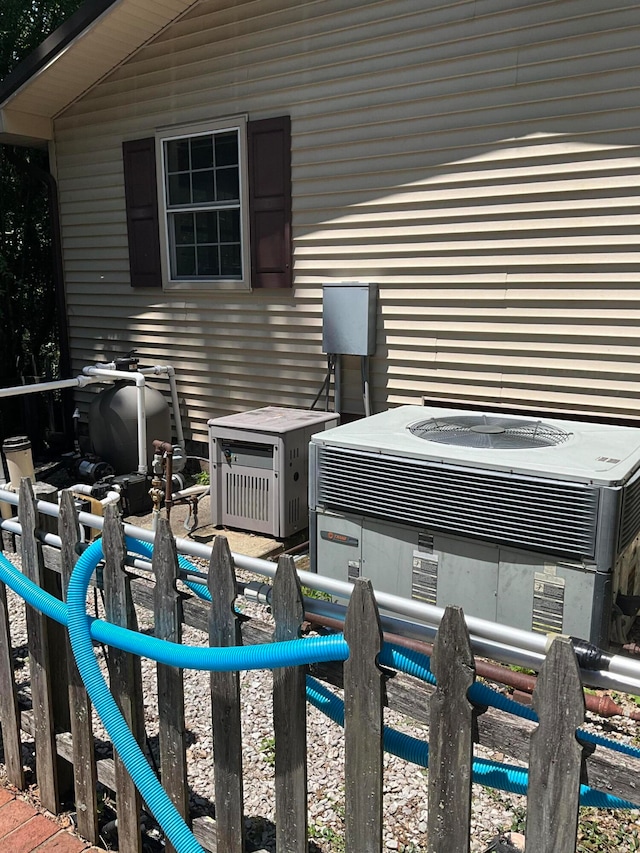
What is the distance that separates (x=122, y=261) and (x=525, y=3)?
4672mm

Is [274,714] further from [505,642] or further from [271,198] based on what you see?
[271,198]

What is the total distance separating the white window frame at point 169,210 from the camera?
253 inches

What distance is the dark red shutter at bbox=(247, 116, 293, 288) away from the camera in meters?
6.14

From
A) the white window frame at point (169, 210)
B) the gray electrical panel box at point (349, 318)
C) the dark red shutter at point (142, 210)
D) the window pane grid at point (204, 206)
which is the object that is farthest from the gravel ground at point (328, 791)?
Result: the dark red shutter at point (142, 210)

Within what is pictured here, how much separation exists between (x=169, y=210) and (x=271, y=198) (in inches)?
53.5

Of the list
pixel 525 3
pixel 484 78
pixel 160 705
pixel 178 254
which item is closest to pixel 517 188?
pixel 484 78

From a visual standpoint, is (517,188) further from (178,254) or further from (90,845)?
(90,845)

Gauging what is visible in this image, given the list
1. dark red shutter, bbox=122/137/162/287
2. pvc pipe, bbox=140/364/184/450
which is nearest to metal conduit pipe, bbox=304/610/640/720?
pvc pipe, bbox=140/364/184/450

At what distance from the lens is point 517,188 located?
4.96m

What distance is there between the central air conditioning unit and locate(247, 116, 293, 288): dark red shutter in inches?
112

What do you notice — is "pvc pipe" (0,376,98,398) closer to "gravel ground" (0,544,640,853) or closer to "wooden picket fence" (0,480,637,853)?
"gravel ground" (0,544,640,853)

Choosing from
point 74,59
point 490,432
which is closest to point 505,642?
point 490,432

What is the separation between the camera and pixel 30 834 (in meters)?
2.41

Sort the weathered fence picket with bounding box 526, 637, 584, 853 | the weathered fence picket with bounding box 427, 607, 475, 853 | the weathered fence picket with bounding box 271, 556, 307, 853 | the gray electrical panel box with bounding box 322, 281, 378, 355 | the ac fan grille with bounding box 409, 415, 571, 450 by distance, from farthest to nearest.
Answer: the gray electrical panel box with bounding box 322, 281, 378, 355 < the ac fan grille with bounding box 409, 415, 571, 450 < the weathered fence picket with bounding box 271, 556, 307, 853 < the weathered fence picket with bounding box 427, 607, 475, 853 < the weathered fence picket with bounding box 526, 637, 584, 853
